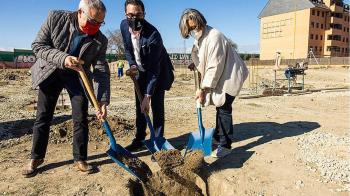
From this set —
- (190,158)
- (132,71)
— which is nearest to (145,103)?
(132,71)

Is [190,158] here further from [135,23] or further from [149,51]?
[135,23]

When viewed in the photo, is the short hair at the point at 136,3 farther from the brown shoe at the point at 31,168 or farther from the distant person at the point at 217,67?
the brown shoe at the point at 31,168

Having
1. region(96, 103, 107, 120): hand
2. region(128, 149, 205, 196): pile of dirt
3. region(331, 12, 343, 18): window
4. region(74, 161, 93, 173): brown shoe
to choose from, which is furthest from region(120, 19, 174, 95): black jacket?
region(331, 12, 343, 18): window

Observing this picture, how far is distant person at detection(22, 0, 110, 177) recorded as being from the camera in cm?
328

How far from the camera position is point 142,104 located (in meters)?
4.05

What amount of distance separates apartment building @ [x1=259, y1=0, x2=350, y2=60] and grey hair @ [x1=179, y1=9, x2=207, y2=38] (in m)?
51.4

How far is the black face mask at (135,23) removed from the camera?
12.9ft

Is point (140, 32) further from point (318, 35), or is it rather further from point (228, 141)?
point (318, 35)

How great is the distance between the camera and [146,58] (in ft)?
13.6

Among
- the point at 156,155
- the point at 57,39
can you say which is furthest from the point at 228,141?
the point at 57,39

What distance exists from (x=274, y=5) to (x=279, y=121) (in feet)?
191

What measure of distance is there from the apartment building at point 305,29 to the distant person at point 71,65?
170 feet

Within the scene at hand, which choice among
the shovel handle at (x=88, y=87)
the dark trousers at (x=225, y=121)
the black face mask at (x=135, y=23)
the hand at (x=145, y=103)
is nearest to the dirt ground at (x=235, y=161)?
the dark trousers at (x=225, y=121)

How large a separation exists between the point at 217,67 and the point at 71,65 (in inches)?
60.5
